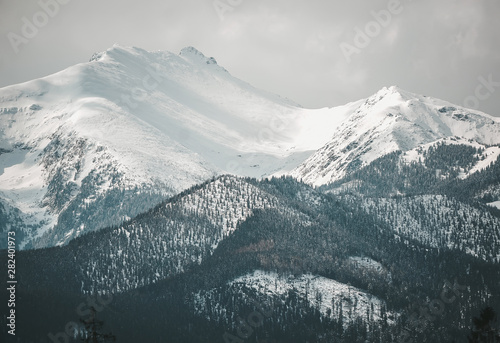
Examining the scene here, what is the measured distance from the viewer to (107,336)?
97.4 metres

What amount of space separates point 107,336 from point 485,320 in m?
55.4

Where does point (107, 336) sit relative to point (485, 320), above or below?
below

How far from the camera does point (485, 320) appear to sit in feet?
337
